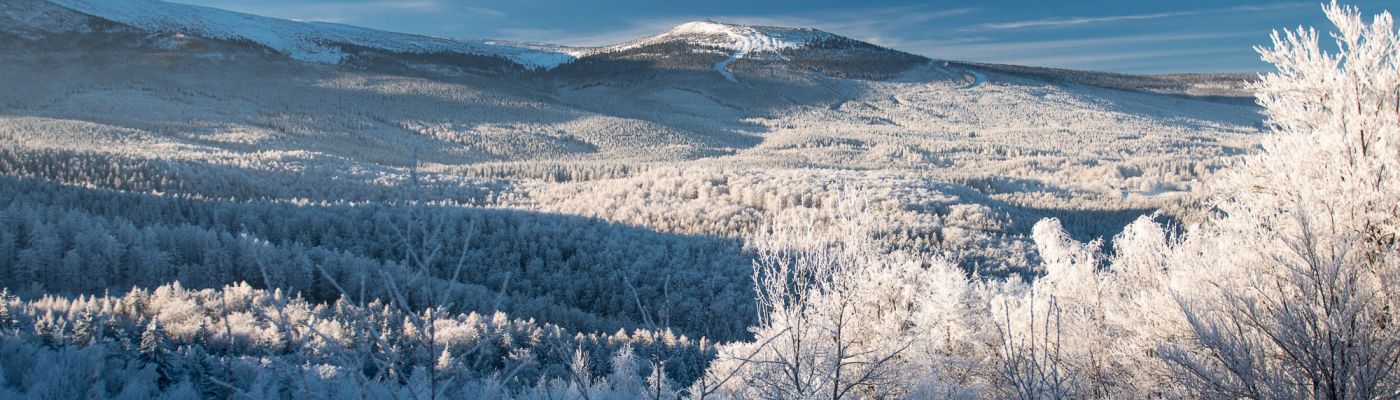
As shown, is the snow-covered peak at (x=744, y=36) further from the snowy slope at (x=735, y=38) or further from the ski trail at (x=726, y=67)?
the ski trail at (x=726, y=67)

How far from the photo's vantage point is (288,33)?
77.8 m

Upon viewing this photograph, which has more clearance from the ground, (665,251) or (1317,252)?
(1317,252)

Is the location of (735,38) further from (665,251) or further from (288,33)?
(665,251)

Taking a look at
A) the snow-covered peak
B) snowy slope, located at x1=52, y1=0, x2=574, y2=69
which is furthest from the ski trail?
snowy slope, located at x1=52, y1=0, x2=574, y2=69

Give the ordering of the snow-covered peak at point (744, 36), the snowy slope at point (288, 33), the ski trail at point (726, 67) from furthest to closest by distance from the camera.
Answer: the snow-covered peak at point (744, 36) → the ski trail at point (726, 67) → the snowy slope at point (288, 33)

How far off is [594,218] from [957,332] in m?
11.8

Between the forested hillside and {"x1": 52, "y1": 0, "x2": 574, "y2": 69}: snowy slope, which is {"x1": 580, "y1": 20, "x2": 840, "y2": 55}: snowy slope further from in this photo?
the forested hillside

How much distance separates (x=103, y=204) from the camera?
43.5 ft

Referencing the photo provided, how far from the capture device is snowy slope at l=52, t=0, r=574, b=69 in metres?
66.4

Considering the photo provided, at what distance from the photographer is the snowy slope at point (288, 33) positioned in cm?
6638

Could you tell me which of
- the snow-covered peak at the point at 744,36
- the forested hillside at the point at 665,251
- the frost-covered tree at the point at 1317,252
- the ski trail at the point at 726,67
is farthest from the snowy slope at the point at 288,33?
the frost-covered tree at the point at 1317,252

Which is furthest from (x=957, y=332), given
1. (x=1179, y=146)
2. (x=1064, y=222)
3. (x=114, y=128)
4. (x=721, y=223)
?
(x=1179, y=146)

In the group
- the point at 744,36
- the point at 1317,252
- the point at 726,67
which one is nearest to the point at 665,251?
the point at 1317,252

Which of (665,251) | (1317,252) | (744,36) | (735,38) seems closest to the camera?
(1317,252)
